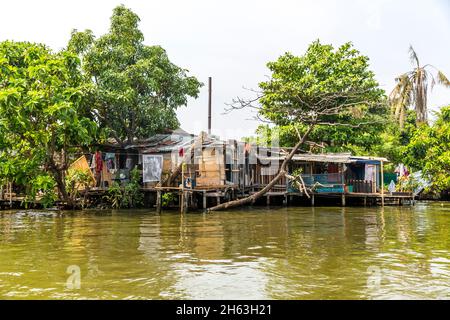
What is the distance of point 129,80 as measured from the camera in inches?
821

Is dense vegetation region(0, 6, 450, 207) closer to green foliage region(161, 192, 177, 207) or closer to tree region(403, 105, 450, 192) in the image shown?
tree region(403, 105, 450, 192)

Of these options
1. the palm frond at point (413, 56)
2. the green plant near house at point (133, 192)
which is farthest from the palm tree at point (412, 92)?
the green plant near house at point (133, 192)

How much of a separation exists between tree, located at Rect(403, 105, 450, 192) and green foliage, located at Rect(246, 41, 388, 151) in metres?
2.06

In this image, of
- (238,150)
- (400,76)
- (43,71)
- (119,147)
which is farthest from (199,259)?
(400,76)

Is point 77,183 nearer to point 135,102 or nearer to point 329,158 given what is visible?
point 135,102

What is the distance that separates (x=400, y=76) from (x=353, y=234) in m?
17.8

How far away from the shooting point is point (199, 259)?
26.8 ft

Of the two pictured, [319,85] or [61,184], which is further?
[319,85]

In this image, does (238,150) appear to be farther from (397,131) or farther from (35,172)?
(397,131)

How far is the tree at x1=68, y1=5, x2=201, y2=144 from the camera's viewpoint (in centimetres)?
2041

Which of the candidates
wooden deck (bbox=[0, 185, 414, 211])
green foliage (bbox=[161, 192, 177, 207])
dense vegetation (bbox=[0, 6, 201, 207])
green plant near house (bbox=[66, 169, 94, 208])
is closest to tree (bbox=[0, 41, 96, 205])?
dense vegetation (bbox=[0, 6, 201, 207])

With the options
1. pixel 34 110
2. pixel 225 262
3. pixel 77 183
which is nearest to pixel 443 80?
pixel 77 183

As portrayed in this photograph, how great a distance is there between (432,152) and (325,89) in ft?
20.6

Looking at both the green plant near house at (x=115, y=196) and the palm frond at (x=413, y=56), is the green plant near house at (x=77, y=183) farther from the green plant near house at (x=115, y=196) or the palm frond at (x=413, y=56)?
the palm frond at (x=413, y=56)
